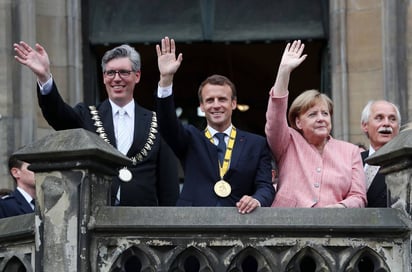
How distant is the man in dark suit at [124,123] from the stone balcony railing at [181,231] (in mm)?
641

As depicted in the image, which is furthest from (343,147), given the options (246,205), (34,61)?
(34,61)

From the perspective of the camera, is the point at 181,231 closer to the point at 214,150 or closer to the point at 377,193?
the point at 214,150

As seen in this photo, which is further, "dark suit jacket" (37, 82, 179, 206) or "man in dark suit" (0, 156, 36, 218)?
"man in dark suit" (0, 156, 36, 218)

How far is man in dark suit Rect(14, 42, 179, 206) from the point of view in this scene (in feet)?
27.5

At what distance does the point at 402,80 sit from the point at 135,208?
5162mm

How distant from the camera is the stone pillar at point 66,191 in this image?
7.67 metres

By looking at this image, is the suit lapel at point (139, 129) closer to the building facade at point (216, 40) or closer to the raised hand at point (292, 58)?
the raised hand at point (292, 58)

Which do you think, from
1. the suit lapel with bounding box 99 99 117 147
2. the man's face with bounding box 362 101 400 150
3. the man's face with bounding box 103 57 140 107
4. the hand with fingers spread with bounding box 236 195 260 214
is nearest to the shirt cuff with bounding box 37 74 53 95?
the man's face with bounding box 103 57 140 107

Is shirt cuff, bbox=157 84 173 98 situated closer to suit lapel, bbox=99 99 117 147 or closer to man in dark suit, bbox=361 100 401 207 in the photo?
suit lapel, bbox=99 99 117 147

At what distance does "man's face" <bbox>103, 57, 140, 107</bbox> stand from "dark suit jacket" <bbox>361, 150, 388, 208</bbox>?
1552 mm

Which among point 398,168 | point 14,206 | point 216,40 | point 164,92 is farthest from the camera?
point 216,40

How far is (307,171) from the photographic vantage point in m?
8.30

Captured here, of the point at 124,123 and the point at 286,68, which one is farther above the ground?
the point at 286,68

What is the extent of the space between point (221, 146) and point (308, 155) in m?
0.51
